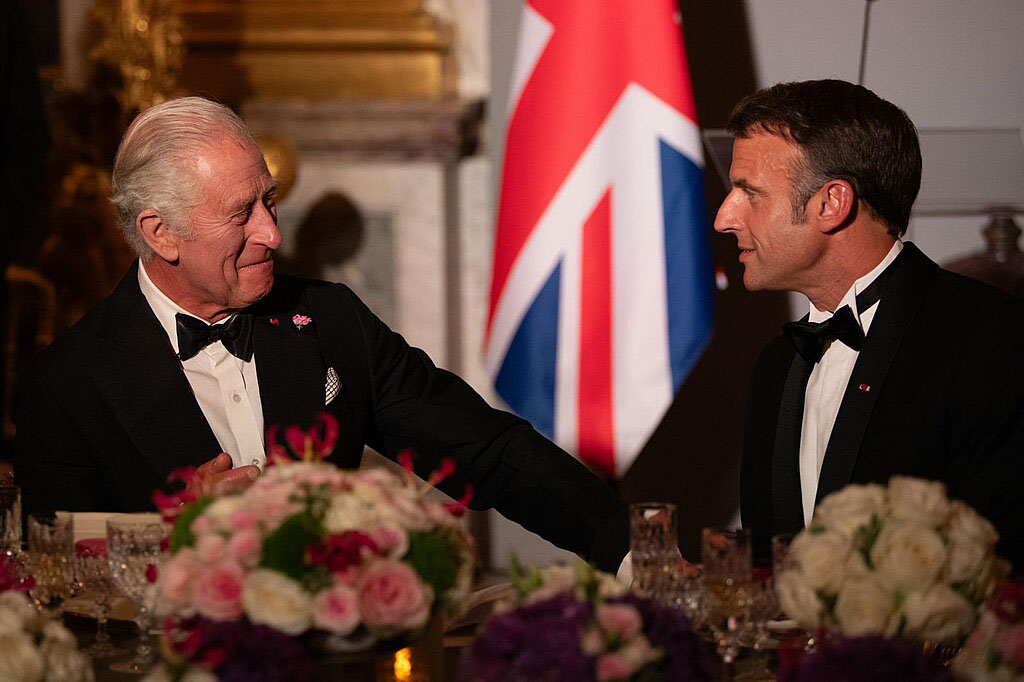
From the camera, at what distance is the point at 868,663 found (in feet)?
4.38

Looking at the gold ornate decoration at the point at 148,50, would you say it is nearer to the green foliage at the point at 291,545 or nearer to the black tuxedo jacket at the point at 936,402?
the black tuxedo jacket at the point at 936,402

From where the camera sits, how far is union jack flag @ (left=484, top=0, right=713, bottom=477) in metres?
3.79

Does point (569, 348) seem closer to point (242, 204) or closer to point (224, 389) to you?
point (224, 389)

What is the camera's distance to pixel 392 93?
218 inches

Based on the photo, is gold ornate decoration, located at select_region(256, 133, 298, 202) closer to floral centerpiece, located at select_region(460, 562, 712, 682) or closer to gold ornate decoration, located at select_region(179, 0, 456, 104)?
gold ornate decoration, located at select_region(179, 0, 456, 104)

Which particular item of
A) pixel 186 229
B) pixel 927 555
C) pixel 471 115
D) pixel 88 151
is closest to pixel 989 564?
pixel 927 555

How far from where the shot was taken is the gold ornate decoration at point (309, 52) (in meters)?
5.51

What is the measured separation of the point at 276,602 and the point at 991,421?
4.36 feet

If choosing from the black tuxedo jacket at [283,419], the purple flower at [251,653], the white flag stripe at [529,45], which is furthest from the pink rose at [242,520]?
the white flag stripe at [529,45]

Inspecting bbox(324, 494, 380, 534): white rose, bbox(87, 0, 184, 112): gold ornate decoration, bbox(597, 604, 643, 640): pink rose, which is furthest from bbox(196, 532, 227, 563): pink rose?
bbox(87, 0, 184, 112): gold ornate decoration

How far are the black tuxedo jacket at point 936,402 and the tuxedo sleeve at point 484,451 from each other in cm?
33

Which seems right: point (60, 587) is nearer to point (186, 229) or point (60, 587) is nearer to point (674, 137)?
point (186, 229)

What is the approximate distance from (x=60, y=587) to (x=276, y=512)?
2.14 feet

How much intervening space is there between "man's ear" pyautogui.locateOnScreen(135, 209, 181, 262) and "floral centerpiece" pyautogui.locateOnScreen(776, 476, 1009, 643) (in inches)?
57.3
